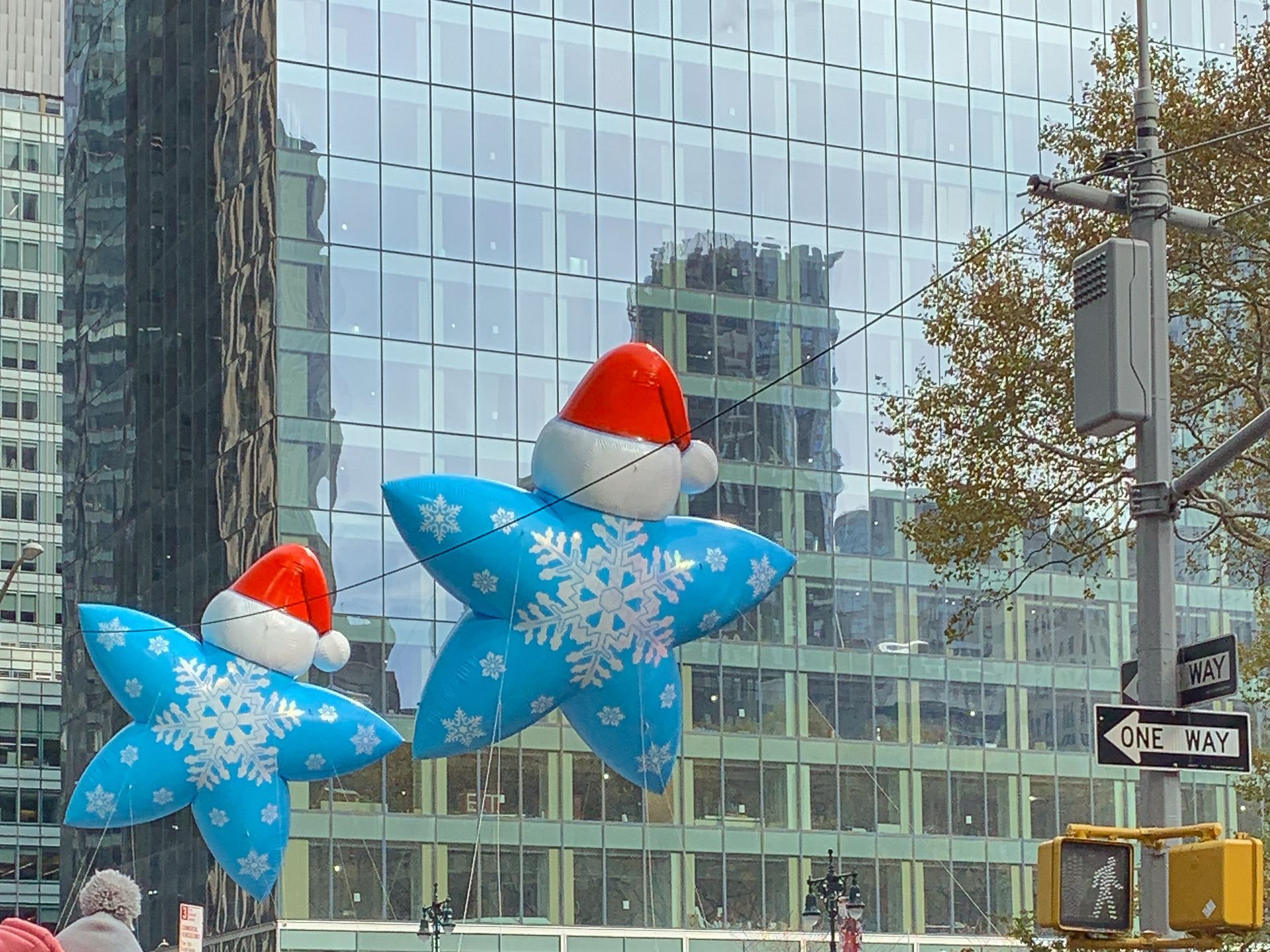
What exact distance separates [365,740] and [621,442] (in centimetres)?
539

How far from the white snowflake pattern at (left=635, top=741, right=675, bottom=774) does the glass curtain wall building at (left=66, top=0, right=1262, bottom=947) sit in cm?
3013

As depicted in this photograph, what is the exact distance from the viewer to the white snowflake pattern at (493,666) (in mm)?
21312

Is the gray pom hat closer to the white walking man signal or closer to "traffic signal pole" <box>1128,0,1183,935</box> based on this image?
"traffic signal pole" <box>1128,0,1183,935</box>

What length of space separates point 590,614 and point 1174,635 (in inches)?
350

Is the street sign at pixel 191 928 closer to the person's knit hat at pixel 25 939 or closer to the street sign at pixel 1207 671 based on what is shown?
the person's knit hat at pixel 25 939

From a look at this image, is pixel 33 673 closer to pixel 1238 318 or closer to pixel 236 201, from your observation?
pixel 236 201

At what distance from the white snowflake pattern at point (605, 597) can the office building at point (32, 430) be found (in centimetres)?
8457

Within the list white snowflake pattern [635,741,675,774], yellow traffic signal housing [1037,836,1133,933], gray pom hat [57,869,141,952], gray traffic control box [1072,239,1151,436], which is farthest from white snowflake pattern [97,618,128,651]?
yellow traffic signal housing [1037,836,1133,933]

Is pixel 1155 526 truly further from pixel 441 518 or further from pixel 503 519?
pixel 441 518

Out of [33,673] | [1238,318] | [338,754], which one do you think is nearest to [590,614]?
[338,754]

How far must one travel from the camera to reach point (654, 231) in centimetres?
5853

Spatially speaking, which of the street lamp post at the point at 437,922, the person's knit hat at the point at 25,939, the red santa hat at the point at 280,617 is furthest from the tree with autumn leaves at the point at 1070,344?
the street lamp post at the point at 437,922

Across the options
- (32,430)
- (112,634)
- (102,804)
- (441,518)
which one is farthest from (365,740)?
(32,430)

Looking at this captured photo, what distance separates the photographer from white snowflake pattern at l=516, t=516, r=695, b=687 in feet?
69.6
